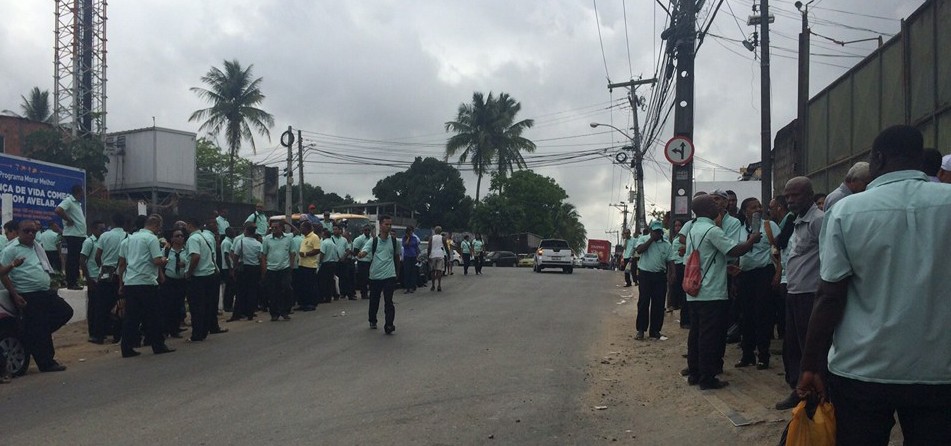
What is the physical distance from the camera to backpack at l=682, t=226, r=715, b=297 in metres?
7.67

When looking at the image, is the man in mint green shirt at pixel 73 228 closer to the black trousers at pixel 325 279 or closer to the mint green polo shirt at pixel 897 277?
the black trousers at pixel 325 279

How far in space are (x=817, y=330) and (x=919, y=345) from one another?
39 cm

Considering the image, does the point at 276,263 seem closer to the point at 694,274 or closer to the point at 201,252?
the point at 201,252

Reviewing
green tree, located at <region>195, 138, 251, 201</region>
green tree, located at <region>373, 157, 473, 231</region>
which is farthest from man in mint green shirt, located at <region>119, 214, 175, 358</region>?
green tree, located at <region>373, 157, 473, 231</region>

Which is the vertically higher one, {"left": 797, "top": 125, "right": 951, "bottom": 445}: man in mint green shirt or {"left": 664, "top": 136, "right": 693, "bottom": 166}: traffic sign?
{"left": 664, "top": 136, "right": 693, "bottom": 166}: traffic sign

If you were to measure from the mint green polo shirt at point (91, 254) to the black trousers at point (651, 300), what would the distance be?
8545mm

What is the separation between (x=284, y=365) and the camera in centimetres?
944

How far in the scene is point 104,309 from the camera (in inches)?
465

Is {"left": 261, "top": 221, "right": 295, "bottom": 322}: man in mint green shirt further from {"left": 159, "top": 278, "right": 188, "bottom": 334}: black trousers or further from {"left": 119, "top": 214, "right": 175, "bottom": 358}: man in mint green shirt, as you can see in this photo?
{"left": 119, "top": 214, "right": 175, "bottom": 358}: man in mint green shirt

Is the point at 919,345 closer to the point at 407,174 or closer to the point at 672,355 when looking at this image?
the point at 672,355

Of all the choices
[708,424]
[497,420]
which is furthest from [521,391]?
[708,424]

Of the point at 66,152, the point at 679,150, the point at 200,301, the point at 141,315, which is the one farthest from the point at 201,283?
the point at 66,152

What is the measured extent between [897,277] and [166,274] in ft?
35.8

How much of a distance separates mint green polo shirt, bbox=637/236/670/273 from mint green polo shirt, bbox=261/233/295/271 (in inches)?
273
